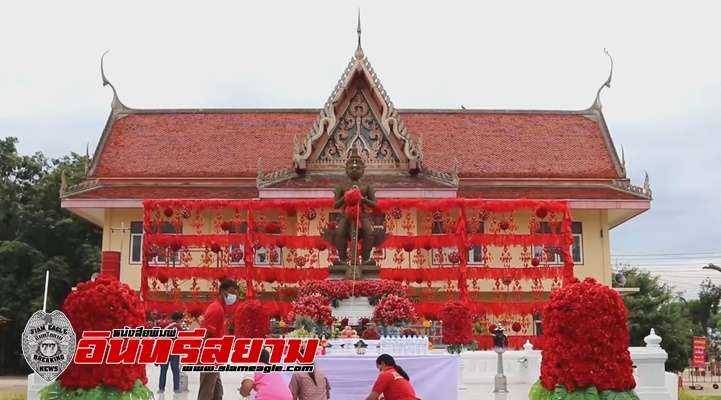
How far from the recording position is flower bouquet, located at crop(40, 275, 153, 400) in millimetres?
6922

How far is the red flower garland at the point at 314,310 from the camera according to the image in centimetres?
1103

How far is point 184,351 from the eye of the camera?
686cm

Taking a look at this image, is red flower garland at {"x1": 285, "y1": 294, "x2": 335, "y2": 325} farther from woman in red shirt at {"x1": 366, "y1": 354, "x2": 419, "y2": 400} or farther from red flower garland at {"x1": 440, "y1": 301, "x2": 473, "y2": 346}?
woman in red shirt at {"x1": 366, "y1": 354, "x2": 419, "y2": 400}

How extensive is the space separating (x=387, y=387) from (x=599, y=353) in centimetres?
226

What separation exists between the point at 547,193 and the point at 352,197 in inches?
319

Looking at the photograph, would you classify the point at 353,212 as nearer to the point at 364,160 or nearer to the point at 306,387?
the point at 364,160

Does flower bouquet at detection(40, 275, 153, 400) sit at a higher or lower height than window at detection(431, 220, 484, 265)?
lower

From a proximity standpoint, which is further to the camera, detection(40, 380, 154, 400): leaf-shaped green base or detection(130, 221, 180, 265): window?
detection(130, 221, 180, 265): window

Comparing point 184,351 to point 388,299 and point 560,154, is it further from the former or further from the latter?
point 560,154

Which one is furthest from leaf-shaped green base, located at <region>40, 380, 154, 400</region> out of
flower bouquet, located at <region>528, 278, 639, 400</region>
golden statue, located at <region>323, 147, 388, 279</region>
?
golden statue, located at <region>323, 147, 388, 279</region>

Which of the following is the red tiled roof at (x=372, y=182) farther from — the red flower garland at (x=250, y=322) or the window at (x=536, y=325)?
the red flower garland at (x=250, y=322)

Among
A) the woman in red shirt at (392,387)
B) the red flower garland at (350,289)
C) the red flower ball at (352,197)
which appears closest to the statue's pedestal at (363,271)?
the red flower garland at (350,289)

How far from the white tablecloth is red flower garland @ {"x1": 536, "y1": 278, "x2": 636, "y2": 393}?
1.32m

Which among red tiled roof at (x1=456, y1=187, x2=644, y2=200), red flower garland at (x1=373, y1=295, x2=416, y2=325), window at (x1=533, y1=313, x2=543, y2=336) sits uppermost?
red tiled roof at (x1=456, y1=187, x2=644, y2=200)
